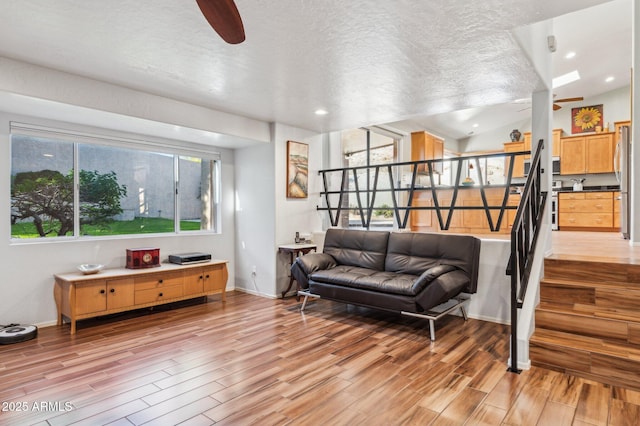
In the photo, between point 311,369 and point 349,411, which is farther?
point 311,369

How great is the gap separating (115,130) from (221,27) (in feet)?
11.1

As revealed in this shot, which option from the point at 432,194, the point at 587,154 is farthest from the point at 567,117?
the point at 432,194

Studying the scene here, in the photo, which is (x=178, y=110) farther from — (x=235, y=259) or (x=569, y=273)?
(x=569, y=273)

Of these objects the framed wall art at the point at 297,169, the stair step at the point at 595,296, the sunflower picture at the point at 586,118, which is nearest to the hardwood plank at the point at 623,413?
the stair step at the point at 595,296

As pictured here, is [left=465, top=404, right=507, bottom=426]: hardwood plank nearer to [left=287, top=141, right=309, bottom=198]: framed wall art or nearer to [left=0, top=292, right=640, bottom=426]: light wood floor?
[left=0, top=292, right=640, bottom=426]: light wood floor

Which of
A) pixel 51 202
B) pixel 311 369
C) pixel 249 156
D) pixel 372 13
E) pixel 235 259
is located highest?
pixel 372 13

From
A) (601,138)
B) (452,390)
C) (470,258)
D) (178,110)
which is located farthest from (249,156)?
(601,138)

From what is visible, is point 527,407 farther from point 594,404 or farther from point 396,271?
point 396,271

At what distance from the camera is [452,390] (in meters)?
2.40

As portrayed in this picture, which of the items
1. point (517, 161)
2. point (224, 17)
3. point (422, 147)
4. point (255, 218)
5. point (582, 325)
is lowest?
point (582, 325)

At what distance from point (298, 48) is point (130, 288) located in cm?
321

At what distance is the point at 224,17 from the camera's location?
5.30 ft

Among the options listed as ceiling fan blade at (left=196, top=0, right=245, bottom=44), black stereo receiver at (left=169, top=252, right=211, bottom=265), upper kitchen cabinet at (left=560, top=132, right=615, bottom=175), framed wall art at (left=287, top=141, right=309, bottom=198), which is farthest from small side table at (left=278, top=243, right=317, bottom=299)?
upper kitchen cabinet at (left=560, top=132, right=615, bottom=175)

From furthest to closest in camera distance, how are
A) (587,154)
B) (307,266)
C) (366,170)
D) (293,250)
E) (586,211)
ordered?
(587,154) < (586,211) < (366,170) < (293,250) < (307,266)
